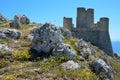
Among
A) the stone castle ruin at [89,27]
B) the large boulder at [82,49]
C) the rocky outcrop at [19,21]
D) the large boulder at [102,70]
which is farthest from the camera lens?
the stone castle ruin at [89,27]

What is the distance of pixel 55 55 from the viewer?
22359 mm

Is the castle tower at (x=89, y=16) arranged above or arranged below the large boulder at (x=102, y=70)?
above

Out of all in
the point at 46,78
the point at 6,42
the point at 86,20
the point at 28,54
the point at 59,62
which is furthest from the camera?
the point at 86,20

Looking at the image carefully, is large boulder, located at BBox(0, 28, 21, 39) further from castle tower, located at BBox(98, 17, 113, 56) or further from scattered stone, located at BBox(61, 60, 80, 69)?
castle tower, located at BBox(98, 17, 113, 56)

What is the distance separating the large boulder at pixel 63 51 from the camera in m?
22.3

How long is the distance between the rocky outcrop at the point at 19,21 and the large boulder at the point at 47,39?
9.79 metres

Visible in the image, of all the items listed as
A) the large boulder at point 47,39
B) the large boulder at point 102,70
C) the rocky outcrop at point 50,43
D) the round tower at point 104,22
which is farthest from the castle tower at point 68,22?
the large boulder at point 102,70

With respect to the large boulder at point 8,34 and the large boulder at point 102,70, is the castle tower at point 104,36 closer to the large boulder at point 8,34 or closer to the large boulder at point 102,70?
the large boulder at point 8,34

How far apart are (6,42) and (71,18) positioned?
2082 inches

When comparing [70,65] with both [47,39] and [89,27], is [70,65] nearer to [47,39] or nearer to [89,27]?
[47,39]

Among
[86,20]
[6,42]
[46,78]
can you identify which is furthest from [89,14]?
[46,78]

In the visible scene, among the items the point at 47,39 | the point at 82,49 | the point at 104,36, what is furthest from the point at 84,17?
the point at 47,39

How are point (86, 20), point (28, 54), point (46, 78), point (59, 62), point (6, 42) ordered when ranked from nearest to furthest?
point (46, 78) < point (59, 62) < point (28, 54) < point (6, 42) < point (86, 20)

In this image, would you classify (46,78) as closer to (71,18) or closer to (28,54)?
(28,54)
